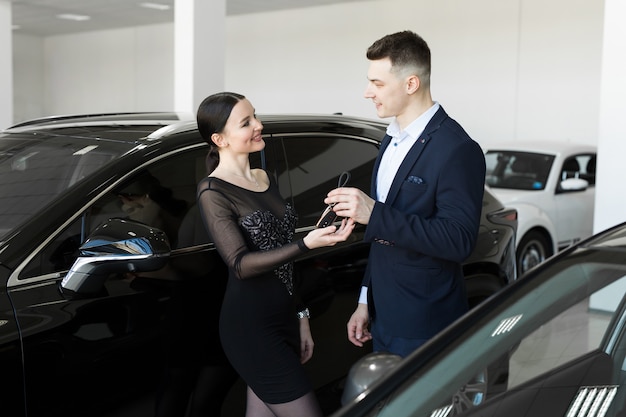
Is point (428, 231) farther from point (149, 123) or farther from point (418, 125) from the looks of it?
point (149, 123)

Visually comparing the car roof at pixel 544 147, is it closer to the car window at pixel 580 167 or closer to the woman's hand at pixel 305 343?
the car window at pixel 580 167

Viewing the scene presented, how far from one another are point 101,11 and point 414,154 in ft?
56.1

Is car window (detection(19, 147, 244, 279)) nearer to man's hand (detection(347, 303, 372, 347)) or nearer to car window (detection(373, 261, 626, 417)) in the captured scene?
man's hand (detection(347, 303, 372, 347))

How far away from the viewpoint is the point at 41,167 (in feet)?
9.60

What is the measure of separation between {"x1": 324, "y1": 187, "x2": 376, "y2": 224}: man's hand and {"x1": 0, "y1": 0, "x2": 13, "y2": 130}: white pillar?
10.4 meters

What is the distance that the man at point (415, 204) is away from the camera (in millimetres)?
2297

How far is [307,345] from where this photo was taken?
2.67 m

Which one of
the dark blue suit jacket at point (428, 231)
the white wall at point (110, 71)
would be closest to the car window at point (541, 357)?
the dark blue suit jacket at point (428, 231)

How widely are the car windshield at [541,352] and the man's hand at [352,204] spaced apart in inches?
22.2

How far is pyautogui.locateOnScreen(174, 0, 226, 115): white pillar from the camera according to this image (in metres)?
7.96

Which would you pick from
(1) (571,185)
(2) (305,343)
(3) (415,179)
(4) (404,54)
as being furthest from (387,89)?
(1) (571,185)

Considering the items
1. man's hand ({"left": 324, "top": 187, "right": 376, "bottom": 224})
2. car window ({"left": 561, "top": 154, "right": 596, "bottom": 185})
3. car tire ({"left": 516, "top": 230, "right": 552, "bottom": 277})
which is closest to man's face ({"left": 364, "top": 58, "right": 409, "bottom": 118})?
man's hand ({"left": 324, "top": 187, "right": 376, "bottom": 224})

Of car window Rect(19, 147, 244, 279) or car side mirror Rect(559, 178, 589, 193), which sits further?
car side mirror Rect(559, 178, 589, 193)

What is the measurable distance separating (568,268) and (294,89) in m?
15.5
